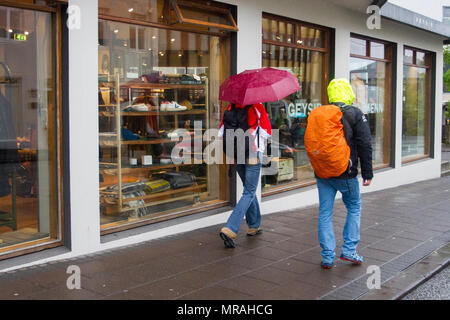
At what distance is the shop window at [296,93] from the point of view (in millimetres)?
8906

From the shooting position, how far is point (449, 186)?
12516mm

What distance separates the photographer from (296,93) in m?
9.77

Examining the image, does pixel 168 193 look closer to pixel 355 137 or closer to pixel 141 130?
pixel 141 130

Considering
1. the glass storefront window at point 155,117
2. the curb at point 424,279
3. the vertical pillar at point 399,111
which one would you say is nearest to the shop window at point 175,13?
the glass storefront window at point 155,117

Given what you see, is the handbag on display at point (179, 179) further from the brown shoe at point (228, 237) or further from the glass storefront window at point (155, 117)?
the brown shoe at point (228, 237)

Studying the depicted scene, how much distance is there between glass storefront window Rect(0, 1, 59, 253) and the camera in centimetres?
550

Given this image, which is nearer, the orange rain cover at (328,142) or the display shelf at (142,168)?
the orange rain cover at (328,142)

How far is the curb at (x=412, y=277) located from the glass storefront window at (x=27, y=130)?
351 centimetres

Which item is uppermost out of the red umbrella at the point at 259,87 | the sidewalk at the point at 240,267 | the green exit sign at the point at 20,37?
the green exit sign at the point at 20,37

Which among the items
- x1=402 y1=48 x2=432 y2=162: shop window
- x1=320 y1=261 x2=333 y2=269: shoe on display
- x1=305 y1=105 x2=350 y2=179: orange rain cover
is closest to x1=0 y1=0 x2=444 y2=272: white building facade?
x1=402 y1=48 x2=432 y2=162: shop window

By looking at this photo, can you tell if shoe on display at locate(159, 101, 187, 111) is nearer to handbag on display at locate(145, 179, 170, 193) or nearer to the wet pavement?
handbag on display at locate(145, 179, 170, 193)

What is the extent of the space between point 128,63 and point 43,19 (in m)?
1.42

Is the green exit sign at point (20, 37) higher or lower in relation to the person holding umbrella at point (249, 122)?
higher
